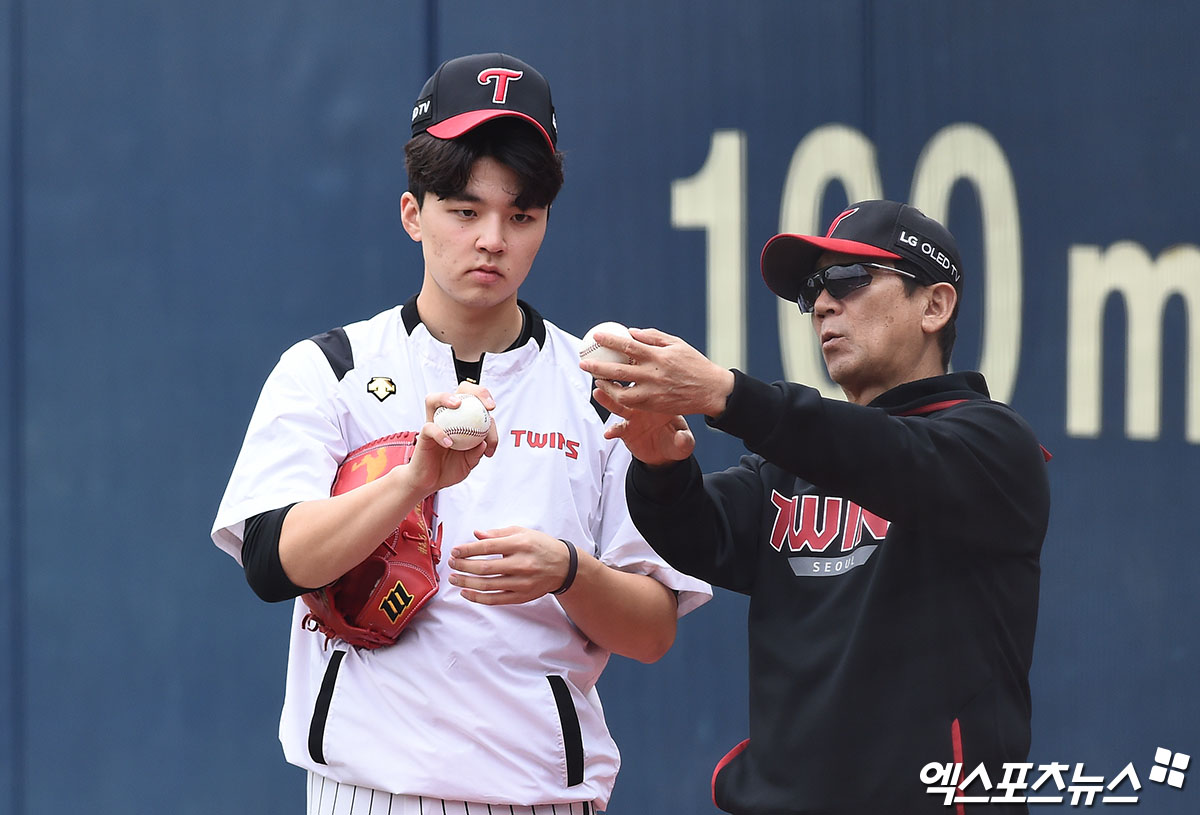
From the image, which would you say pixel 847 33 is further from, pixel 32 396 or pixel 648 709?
pixel 32 396

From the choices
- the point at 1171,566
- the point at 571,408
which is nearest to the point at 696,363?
the point at 571,408

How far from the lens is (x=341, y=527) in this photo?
1915 millimetres

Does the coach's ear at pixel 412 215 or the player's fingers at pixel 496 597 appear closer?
the player's fingers at pixel 496 597

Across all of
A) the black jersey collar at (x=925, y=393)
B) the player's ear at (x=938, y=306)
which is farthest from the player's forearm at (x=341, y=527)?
the player's ear at (x=938, y=306)

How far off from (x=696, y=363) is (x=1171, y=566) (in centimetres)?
306

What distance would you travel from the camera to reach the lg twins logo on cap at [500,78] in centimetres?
213

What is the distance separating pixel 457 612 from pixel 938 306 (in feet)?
3.08

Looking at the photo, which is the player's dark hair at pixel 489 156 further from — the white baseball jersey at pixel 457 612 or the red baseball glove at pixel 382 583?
the red baseball glove at pixel 382 583

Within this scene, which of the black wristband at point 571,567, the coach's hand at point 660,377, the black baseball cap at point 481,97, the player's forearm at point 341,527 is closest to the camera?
the coach's hand at point 660,377

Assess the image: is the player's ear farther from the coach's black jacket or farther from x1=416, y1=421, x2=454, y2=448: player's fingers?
x1=416, y1=421, x2=454, y2=448: player's fingers

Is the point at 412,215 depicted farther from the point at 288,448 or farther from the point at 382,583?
the point at 382,583

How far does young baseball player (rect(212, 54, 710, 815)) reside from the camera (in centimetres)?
198

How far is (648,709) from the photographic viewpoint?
3.76m

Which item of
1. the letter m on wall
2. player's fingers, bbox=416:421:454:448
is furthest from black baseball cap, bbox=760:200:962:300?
the letter m on wall
